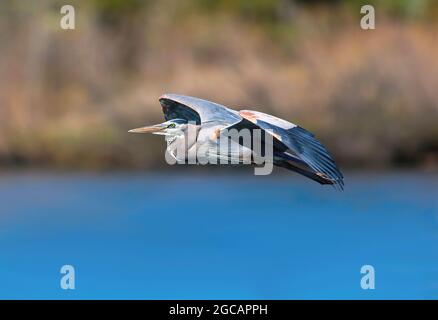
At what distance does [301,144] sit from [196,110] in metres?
0.82

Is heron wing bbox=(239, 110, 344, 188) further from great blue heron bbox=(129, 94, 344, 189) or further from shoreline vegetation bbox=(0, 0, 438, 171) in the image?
shoreline vegetation bbox=(0, 0, 438, 171)

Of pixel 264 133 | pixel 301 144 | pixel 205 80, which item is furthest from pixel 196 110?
pixel 205 80

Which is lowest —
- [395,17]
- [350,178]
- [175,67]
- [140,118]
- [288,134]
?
[288,134]

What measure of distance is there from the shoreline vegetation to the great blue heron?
8678 millimetres

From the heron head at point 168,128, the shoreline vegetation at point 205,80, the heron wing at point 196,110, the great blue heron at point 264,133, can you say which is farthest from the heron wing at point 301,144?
the shoreline vegetation at point 205,80

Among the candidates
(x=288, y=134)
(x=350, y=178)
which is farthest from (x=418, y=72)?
(x=288, y=134)

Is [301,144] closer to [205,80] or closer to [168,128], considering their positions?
[168,128]

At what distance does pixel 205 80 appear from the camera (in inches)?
622

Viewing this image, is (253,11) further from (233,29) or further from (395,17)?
(395,17)

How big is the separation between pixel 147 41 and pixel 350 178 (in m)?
5.80

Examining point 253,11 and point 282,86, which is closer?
point 282,86

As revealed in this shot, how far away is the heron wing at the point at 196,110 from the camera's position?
6.18 meters

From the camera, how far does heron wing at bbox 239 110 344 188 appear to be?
19.4 ft

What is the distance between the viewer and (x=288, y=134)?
6.07 metres
